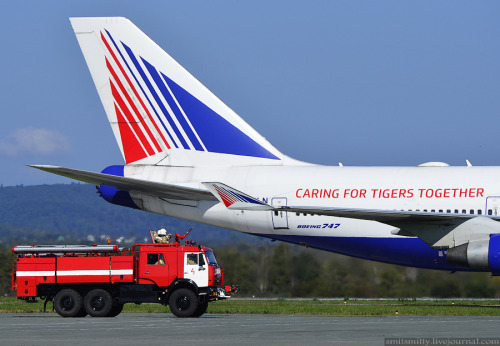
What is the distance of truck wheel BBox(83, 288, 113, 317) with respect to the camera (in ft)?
92.0

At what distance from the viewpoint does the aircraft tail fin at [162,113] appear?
3297cm

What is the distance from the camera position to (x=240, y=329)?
850 inches

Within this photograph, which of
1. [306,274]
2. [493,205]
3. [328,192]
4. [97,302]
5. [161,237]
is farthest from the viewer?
[306,274]

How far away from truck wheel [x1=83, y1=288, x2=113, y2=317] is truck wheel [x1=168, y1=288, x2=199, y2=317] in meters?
1.88

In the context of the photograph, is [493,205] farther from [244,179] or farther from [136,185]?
[136,185]

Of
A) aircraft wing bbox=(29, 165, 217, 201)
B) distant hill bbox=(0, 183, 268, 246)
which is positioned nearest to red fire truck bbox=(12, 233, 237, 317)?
aircraft wing bbox=(29, 165, 217, 201)

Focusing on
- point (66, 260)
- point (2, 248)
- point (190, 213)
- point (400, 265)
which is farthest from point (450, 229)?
point (2, 248)

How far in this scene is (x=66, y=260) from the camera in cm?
2844

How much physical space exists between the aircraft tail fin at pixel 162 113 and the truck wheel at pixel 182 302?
20.8 ft

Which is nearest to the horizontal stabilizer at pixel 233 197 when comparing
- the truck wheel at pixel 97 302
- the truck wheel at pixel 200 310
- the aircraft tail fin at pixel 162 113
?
the truck wheel at pixel 200 310

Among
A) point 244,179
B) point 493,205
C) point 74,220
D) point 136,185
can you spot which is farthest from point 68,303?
point 74,220

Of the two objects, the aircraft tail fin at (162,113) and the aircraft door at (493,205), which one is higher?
the aircraft tail fin at (162,113)

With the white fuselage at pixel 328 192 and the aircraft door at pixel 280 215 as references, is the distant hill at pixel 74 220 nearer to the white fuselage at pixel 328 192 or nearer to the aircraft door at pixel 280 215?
the white fuselage at pixel 328 192

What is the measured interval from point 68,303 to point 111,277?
4.95 feet
